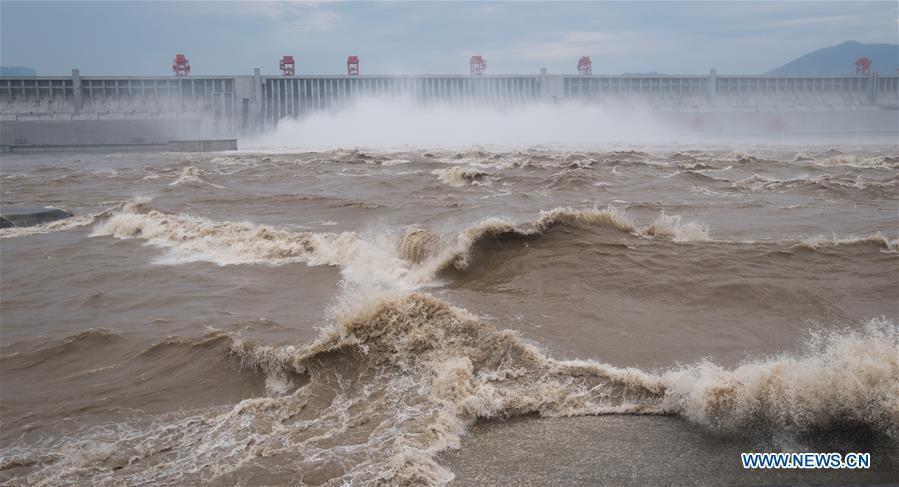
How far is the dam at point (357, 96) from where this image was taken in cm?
3872

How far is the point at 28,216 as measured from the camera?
1216 centimetres

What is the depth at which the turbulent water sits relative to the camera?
3.51 m

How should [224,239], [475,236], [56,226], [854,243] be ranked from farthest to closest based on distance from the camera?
1. [56,226]
2. [224,239]
3. [475,236]
4. [854,243]

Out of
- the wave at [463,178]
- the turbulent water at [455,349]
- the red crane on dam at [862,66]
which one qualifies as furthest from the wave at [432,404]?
the red crane on dam at [862,66]

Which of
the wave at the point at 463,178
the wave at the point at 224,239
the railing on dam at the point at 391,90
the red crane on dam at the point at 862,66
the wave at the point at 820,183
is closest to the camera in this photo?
the wave at the point at 224,239

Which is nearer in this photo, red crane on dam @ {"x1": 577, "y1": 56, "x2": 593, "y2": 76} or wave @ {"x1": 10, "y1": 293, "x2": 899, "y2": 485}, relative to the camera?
wave @ {"x1": 10, "y1": 293, "x2": 899, "y2": 485}

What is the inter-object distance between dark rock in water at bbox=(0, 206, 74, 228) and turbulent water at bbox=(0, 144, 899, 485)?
1.49 metres

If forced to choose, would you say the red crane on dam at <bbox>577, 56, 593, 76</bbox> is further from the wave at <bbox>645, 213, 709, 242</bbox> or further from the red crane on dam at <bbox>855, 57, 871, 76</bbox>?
the wave at <bbox>645, 213, 709, 242</bbox>

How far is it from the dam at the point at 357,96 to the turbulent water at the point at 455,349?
3186cm

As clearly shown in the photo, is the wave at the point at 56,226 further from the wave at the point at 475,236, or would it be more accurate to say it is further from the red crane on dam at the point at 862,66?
the red crane on dam at the point at 862,66

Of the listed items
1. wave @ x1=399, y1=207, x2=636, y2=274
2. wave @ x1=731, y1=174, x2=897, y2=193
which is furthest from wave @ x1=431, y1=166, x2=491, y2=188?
wave @ x1=399, y1=207, x2=636, y2=274

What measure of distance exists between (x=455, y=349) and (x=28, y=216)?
10871 millimetres

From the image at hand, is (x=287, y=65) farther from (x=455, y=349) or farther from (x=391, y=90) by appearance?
(x=455, y=349)

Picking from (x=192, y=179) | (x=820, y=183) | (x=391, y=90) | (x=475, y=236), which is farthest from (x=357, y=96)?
(x=475, y=236)
